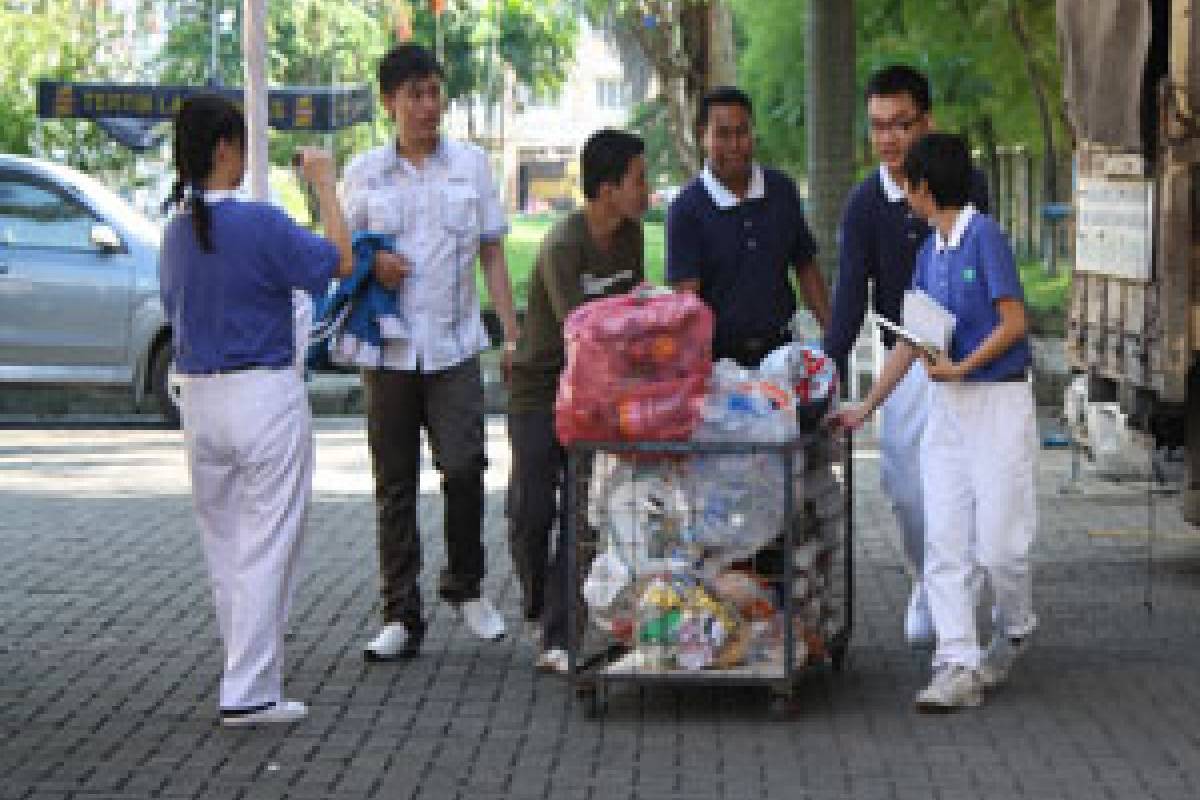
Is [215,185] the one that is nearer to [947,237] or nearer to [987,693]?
[947,237]

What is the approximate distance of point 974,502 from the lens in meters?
8.23

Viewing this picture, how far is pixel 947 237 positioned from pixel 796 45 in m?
32.4

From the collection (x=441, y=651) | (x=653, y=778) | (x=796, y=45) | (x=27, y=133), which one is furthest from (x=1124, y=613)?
(x=796, y=45)

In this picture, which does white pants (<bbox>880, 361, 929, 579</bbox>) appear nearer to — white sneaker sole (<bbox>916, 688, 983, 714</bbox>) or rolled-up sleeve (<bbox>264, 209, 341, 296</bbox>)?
white sneaker sole (<bbox>916, 688, 983, 714</bbox>)

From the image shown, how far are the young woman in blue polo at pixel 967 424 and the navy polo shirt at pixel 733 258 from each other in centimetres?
61

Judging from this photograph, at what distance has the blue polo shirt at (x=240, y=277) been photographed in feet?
26.1

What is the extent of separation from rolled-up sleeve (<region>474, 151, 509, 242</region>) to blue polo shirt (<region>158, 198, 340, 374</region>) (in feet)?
4.17

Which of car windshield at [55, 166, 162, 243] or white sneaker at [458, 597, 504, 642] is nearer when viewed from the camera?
white sneaker at [458, 597, 504, 642]

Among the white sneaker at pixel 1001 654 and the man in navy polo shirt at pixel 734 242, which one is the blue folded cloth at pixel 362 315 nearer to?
the man in navy polo shirt at pixel 734 242

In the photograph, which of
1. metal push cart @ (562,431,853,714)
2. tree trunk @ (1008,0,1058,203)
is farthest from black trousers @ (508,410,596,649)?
tree trunk @ (1008,0,1058,203)

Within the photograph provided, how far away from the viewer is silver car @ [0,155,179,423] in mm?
19031

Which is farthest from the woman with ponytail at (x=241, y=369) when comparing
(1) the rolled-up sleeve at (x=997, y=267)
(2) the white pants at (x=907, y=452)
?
(2) the white pants at (x=907, y=452)

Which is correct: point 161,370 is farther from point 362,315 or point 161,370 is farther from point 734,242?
point 734,242

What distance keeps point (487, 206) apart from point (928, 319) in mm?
1775
